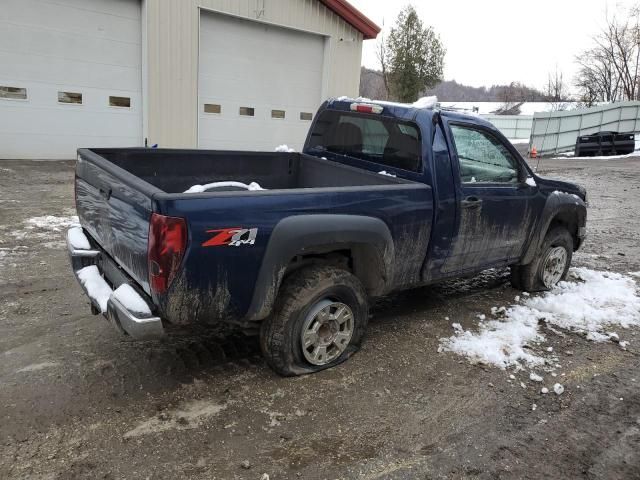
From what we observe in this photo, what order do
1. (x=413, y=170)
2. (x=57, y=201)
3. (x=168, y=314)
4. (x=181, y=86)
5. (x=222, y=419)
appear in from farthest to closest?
(x=181, y=86) → (x=57, y=201) → (x=413, y=170) → (x=222, y=419) → (x=168, y=314)

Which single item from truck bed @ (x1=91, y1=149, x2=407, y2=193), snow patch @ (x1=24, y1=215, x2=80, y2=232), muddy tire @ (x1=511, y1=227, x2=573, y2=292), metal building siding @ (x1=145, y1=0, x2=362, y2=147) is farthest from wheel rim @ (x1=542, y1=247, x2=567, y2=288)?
metal building siding @ (x1=145, y1=0, x2=362, y2=147)

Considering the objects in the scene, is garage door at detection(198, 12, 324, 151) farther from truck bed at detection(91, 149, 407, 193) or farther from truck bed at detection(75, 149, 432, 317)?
truck bed at detection(75, 149, 432, 317)

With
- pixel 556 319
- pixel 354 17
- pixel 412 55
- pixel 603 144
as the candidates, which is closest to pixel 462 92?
pixel 412 55

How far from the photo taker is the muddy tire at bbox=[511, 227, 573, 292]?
554cm

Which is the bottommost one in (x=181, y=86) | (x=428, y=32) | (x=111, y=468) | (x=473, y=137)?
(x=111, y=468)

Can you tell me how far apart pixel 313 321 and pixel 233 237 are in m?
0.94

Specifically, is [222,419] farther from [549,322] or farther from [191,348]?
[549,322]

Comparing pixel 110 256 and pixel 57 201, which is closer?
pixel 110 256

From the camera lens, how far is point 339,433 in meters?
3.14

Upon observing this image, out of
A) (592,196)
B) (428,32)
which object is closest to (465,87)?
(428,32)

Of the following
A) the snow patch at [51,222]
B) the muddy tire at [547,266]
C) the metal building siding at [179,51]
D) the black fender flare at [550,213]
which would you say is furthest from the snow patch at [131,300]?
the metal building siding at [179,51]

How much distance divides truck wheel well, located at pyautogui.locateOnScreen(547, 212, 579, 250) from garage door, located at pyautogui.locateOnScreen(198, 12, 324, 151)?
32.8 ft

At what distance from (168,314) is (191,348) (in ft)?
3.58

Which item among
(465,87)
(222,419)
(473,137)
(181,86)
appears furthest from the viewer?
(465,87)
